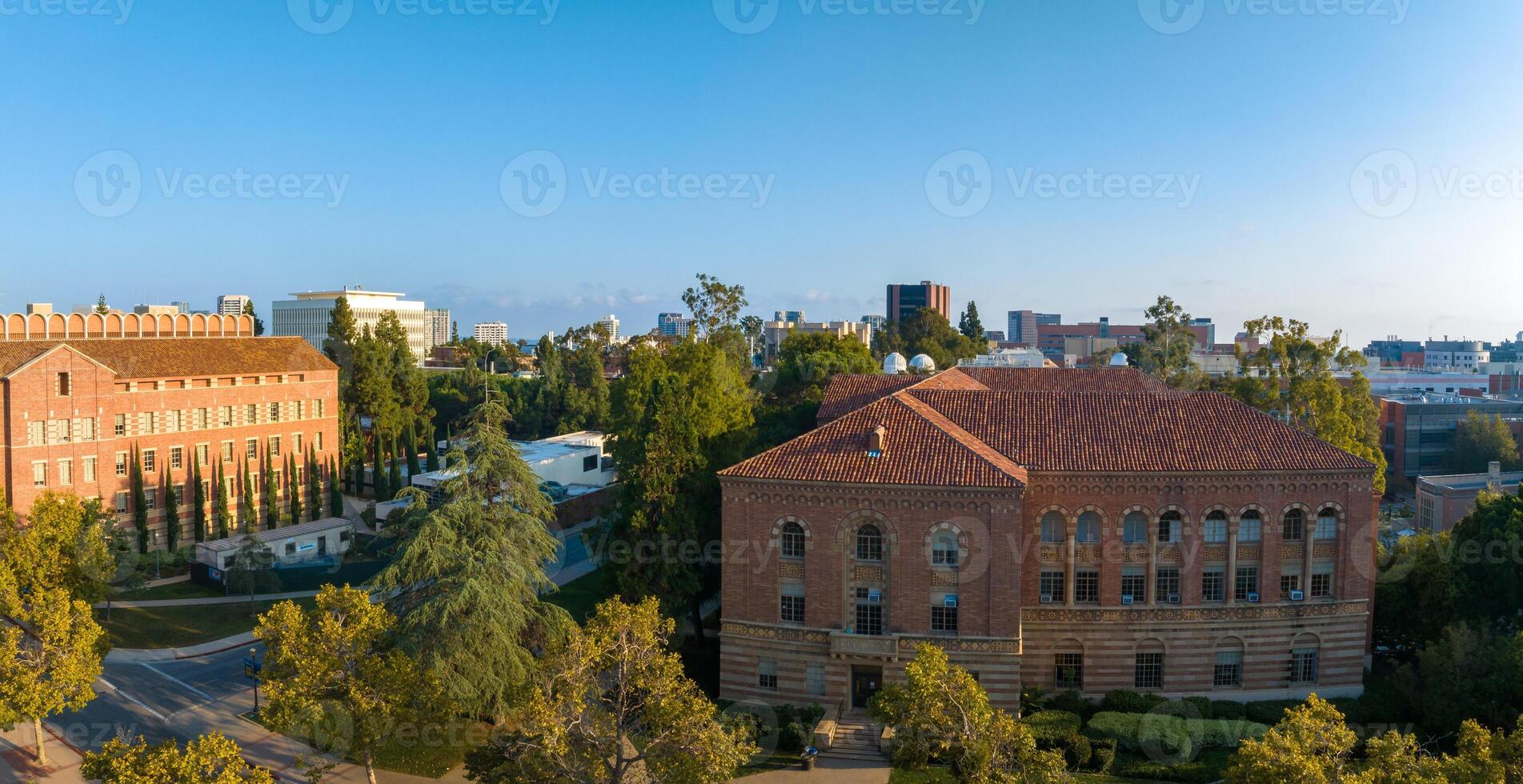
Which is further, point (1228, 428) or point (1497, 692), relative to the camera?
point (1228, 428)

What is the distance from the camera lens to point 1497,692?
33875 millimetres

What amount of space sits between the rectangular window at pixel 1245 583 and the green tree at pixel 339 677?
3029 centimetres

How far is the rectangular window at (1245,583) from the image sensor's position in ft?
127

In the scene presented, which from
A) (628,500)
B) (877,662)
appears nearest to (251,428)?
(628,500)

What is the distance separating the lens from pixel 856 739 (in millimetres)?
34844

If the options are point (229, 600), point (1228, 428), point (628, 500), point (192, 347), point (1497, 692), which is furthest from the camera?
point (192, 347)

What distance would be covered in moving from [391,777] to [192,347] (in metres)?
41.9

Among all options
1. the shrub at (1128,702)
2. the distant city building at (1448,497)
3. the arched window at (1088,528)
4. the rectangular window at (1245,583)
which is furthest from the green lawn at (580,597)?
the distant city building at (1448,497)

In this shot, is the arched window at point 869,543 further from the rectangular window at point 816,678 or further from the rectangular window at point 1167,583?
the rectangular window at point 1167,583

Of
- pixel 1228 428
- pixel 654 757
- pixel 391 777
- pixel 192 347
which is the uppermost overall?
pixel 192 347

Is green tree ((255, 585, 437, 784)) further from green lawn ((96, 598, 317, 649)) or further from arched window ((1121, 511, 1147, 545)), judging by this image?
arched window ((1121, 511, 1147, 545))

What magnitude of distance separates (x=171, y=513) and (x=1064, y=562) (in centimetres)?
4999

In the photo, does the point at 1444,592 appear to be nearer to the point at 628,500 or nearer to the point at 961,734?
the point at 961,734

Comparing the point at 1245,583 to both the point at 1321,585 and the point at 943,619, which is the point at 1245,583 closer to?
the point at 1321,585
